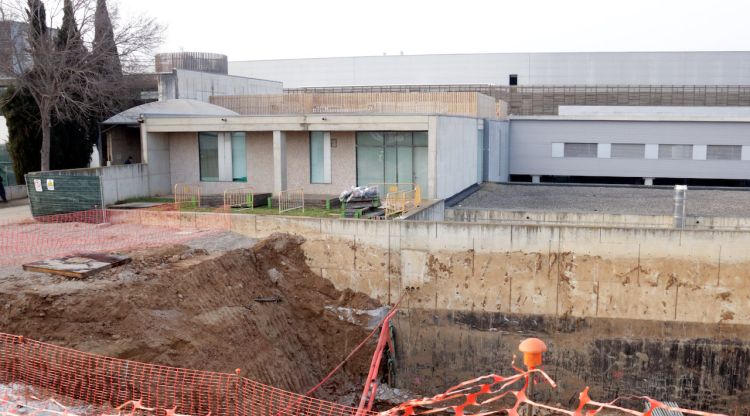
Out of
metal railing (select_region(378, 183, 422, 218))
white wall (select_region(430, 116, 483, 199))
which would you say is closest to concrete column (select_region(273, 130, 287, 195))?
metal railing (select_region(378, 183, 422, 218))

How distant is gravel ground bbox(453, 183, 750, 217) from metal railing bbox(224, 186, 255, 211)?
23.0ft

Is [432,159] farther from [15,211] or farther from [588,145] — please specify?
[588,145]

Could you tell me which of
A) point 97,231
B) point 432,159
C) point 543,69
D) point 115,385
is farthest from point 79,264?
point 543,69

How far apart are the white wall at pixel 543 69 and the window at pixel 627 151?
17.8 meters

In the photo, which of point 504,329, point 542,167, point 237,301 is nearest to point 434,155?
point 504,329

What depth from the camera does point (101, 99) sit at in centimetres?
2550

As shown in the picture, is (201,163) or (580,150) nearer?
(201,163)

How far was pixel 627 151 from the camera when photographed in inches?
1361

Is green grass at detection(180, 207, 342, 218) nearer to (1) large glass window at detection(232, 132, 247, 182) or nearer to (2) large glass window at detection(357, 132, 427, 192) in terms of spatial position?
(2) large glass window at detection(357, 132, 427, 192)

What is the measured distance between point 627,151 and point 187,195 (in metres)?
23.1

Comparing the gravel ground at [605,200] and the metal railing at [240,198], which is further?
the gravel ground at [605,200]

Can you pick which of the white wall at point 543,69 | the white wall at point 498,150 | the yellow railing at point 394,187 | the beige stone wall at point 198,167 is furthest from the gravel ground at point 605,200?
the white wall at point 543,69

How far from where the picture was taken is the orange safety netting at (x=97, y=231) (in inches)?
669

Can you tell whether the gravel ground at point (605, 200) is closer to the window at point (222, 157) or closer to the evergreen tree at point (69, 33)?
the window at point (222, 157)
